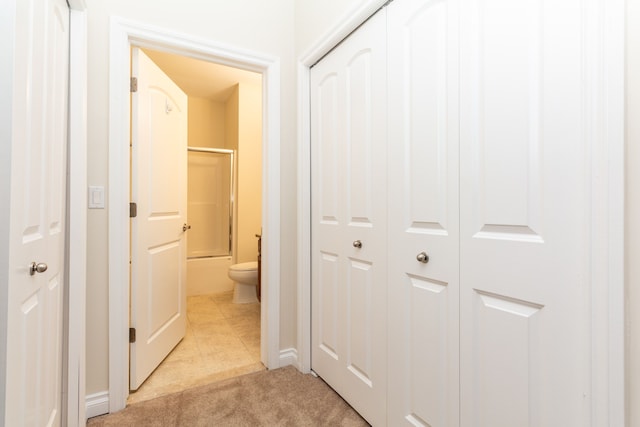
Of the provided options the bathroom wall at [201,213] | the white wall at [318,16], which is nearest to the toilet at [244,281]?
the bathroom wall at [201,213]

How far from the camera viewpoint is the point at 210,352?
2.19m

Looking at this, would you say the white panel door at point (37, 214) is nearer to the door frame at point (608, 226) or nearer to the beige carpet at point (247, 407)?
the beige carpet at point (247, 407)

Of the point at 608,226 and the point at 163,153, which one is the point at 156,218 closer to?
the point at 163,153

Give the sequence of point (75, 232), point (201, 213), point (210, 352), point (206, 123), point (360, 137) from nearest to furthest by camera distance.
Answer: point (75, 232) → point (360, 137) → point (210, 352) → point (201, 213) → point (206, 123)

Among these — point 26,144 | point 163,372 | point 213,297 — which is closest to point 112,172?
point 26,144

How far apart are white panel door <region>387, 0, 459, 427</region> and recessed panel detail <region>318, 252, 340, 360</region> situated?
17.4 inches

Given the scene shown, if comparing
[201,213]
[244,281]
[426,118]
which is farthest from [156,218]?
[201,213]

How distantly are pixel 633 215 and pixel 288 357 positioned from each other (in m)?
1.84

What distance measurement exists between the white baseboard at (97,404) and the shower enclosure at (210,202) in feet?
7.97

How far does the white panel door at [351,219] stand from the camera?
4.55ft

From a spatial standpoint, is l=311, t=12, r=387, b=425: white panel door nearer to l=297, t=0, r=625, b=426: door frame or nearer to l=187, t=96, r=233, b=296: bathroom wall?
l=297, t=0, r=625, b=426: door frame

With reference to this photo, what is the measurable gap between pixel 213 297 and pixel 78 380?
2276 millimetres

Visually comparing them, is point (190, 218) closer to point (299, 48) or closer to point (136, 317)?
point (136, 317)

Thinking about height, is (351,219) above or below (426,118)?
below
